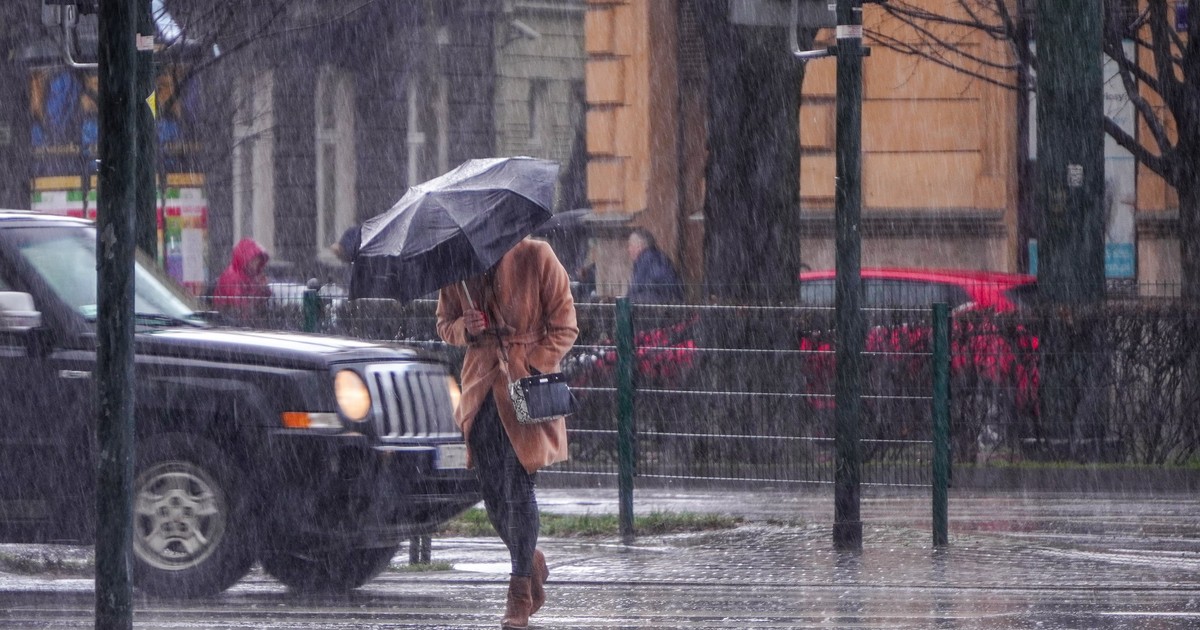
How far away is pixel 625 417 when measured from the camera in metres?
11.6

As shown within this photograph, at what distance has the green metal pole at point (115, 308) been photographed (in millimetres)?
5676

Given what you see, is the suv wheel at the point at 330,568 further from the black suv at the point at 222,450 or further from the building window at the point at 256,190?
the building window at the point at 256,190

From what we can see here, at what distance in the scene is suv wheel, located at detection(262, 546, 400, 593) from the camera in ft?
31.4

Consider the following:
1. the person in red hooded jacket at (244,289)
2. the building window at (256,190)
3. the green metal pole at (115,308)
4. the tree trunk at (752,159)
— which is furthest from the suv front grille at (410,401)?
the building window at (256,190)

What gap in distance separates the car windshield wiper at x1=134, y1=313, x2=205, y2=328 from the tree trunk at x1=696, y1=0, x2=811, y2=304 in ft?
25.7

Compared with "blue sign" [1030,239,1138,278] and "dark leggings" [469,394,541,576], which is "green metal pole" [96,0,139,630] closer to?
"dark leggings" [469,394,541,576]

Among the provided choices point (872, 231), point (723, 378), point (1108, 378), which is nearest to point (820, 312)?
point (723, 378)

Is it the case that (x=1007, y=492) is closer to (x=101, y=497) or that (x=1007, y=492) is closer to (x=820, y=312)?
(x=820, y=312)

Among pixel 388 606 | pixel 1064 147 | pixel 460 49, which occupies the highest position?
pixel 460 49

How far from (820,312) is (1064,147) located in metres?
4.93

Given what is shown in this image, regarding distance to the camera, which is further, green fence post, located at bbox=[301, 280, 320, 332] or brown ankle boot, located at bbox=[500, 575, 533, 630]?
green fence post, located at bbox=[301, 280, 320, 332]

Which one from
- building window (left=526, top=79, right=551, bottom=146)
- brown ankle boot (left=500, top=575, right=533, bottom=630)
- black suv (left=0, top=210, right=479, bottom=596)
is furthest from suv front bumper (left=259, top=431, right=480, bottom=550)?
building window (left=526, top=79, right=551, bottom=146)

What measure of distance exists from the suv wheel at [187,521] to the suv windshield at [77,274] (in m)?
0.83

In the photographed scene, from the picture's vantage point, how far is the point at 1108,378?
13.4 m
